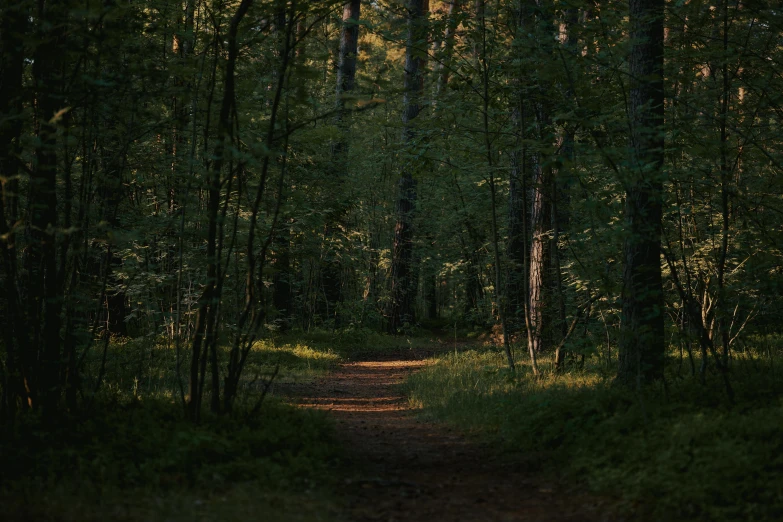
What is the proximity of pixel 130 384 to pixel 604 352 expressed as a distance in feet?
30.4

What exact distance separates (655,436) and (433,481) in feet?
6.97

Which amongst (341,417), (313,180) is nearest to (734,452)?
(341,417)

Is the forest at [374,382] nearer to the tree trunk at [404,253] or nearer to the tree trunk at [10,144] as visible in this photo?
the tree trunk at [10,144]

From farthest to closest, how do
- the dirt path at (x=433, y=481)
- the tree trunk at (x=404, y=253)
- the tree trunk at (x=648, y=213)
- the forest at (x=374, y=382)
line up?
the tree trunk at (x=404, y=253)
the tree trunk at (x=648, y=213)
the forest at (x=374, y=382)
the dirt path at (x=433, y=481)

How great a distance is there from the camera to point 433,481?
627 cm

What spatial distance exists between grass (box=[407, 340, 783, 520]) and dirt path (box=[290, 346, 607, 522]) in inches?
13.7

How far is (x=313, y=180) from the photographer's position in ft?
55.9

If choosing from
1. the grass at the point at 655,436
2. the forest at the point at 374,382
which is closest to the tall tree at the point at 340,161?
the forest at the point at 374,382

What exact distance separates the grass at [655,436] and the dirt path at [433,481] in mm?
348

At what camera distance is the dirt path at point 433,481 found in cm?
527

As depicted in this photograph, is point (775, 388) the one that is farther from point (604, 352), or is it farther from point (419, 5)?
point (419, 5)

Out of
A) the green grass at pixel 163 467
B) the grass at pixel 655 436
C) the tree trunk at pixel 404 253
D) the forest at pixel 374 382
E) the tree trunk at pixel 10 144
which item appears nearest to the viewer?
the green grass at pixel 163 467

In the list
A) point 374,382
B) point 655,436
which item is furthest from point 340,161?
point 655,436

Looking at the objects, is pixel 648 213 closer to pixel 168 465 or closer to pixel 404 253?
pixel 168 465
